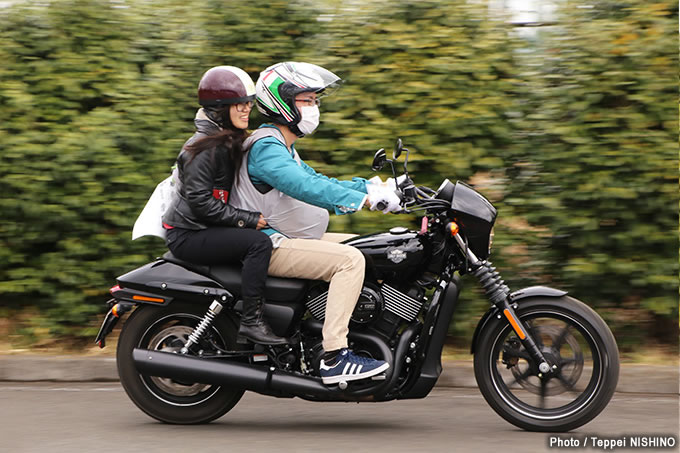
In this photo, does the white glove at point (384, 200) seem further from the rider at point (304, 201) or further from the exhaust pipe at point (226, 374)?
the exhaust pipe at point (226, 374)

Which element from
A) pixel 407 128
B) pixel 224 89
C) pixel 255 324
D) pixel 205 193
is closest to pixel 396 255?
pixel 255 324

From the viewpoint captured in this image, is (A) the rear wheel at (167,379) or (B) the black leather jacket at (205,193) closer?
(B) the black leather jacket at (205,193)

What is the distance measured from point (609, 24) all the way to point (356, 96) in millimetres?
1938

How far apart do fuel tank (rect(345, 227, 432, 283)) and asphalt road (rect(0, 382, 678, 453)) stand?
36.2 inches

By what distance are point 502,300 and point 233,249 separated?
60.6 inches

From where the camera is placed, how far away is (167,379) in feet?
18.5

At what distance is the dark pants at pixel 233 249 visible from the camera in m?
5.26

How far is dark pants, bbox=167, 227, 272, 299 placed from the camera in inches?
207

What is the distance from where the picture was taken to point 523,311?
17.5ft

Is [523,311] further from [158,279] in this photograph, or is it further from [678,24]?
[678,24]

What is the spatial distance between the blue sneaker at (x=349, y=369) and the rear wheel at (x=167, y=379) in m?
0.62

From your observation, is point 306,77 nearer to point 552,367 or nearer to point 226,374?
point 226,374

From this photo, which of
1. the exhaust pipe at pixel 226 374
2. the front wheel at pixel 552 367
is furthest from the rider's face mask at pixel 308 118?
the front wheel at pixel 552 367

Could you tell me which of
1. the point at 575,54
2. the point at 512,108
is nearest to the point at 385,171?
the point at 512,108
